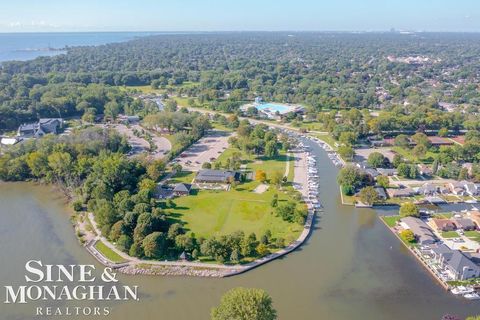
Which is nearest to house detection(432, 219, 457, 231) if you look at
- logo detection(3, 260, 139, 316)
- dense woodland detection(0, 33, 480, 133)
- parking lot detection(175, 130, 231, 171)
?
logo detection(3, 260, 139, 316)

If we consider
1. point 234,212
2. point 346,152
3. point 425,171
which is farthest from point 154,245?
point 425,171

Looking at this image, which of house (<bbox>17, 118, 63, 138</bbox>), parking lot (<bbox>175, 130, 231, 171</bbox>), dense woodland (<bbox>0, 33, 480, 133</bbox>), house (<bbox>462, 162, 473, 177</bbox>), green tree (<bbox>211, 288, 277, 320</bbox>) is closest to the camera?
green tree (<bbox>211, 288, 277, 320</bbox>)

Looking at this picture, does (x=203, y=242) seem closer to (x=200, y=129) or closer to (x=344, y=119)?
(x=200, y=129)

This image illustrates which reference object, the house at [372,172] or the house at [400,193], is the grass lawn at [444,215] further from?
the house at [372,172]

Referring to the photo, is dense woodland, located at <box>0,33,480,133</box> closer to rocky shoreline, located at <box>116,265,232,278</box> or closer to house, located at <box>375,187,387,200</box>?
house, located at <box>375,187,387,200</box>

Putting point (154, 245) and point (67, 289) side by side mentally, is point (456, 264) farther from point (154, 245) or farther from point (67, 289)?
point (67, 289)

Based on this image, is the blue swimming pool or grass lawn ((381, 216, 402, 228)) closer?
grass lawn ((381, 216, 402, 228))

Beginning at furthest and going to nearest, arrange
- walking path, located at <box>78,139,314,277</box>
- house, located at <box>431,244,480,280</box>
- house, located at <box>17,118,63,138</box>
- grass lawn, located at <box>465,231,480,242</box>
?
house, located at <box>17,118,63,138</box> → grass lawn, located at <box>465,231,480,242</box> → walking path, located at <box>78,139,314,277</box> → house, located at <box>431,244,480,280</box>
